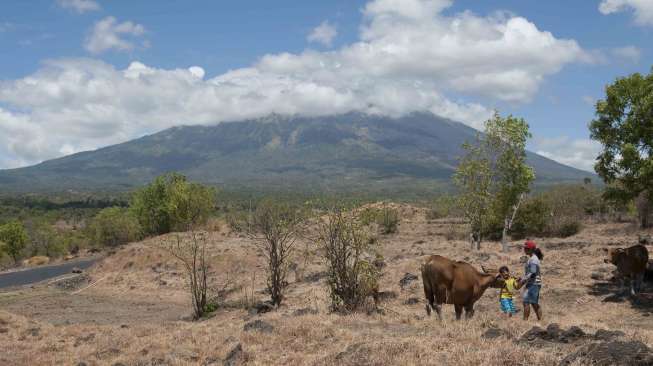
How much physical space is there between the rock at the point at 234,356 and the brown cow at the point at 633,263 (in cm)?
1152

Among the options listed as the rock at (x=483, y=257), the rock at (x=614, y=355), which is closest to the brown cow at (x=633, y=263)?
the rock at (x=483, y=257)

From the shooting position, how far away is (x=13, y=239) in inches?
2478

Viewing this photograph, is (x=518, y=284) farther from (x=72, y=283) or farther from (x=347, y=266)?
(x=72, y=283)

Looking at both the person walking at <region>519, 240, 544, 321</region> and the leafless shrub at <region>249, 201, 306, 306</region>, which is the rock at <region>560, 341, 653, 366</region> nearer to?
the person walking at <region>519, 240, 544, 321</region>

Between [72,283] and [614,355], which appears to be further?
[72,283]

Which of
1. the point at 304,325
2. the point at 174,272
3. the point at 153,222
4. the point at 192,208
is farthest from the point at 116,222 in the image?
the point at 304,325

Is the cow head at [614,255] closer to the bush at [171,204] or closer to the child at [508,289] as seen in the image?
the child at [508,289]

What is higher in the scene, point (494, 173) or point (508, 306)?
point (494, 173)

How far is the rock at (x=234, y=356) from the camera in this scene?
353 inches

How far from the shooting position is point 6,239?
62.6 metres

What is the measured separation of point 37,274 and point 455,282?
43473 mm

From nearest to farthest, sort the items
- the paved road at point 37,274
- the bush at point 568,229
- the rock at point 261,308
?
the rock at point 261,308 < the paved road at point 37,274 < the bush at point 568,229

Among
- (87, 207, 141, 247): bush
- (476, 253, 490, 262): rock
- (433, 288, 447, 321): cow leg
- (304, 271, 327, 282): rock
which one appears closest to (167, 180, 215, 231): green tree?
(87, 207, 141, 247): bush

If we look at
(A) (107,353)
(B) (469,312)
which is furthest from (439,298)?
(A) (107,353)
